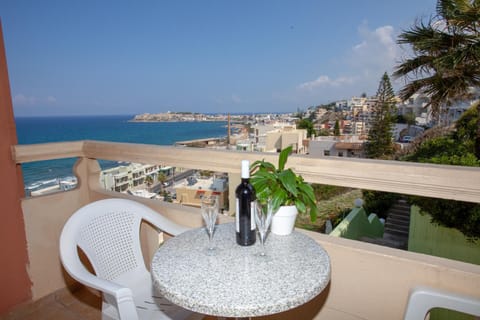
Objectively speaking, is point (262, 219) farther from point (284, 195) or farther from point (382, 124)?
point (382, 124)

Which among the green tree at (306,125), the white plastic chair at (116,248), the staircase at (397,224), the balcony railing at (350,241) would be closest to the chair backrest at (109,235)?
the white plastic chair at (116,248)

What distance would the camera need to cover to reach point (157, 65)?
21891mm

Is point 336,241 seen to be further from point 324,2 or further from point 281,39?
point 281,39

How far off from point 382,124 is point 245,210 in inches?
516

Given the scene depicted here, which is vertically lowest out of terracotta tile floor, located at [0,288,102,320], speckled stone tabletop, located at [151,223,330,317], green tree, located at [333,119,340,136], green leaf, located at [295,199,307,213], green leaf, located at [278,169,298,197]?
terracotta tile floor, located at [0,288,102,320]

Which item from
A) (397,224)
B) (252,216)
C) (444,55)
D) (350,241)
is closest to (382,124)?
(397,224)

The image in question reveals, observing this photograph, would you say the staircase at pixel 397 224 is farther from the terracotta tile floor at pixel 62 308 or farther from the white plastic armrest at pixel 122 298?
the white plastic armrest at pixel 122 298

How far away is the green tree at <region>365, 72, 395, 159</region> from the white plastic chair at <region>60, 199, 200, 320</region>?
1249 cm

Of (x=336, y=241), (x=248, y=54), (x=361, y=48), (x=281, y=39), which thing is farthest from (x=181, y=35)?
(x=336, y=241)

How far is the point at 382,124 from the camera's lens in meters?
12.5

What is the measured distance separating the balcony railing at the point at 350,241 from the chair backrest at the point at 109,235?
0.28 metres

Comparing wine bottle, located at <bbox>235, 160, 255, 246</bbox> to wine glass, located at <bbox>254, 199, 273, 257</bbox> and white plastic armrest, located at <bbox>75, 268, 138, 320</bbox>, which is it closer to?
wine glass, located at <bbox>254, 199, 273, 257</bbox>

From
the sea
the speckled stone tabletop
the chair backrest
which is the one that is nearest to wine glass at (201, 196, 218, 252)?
the speckled stone tabletop

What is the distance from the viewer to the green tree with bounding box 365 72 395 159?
12.2 metres
